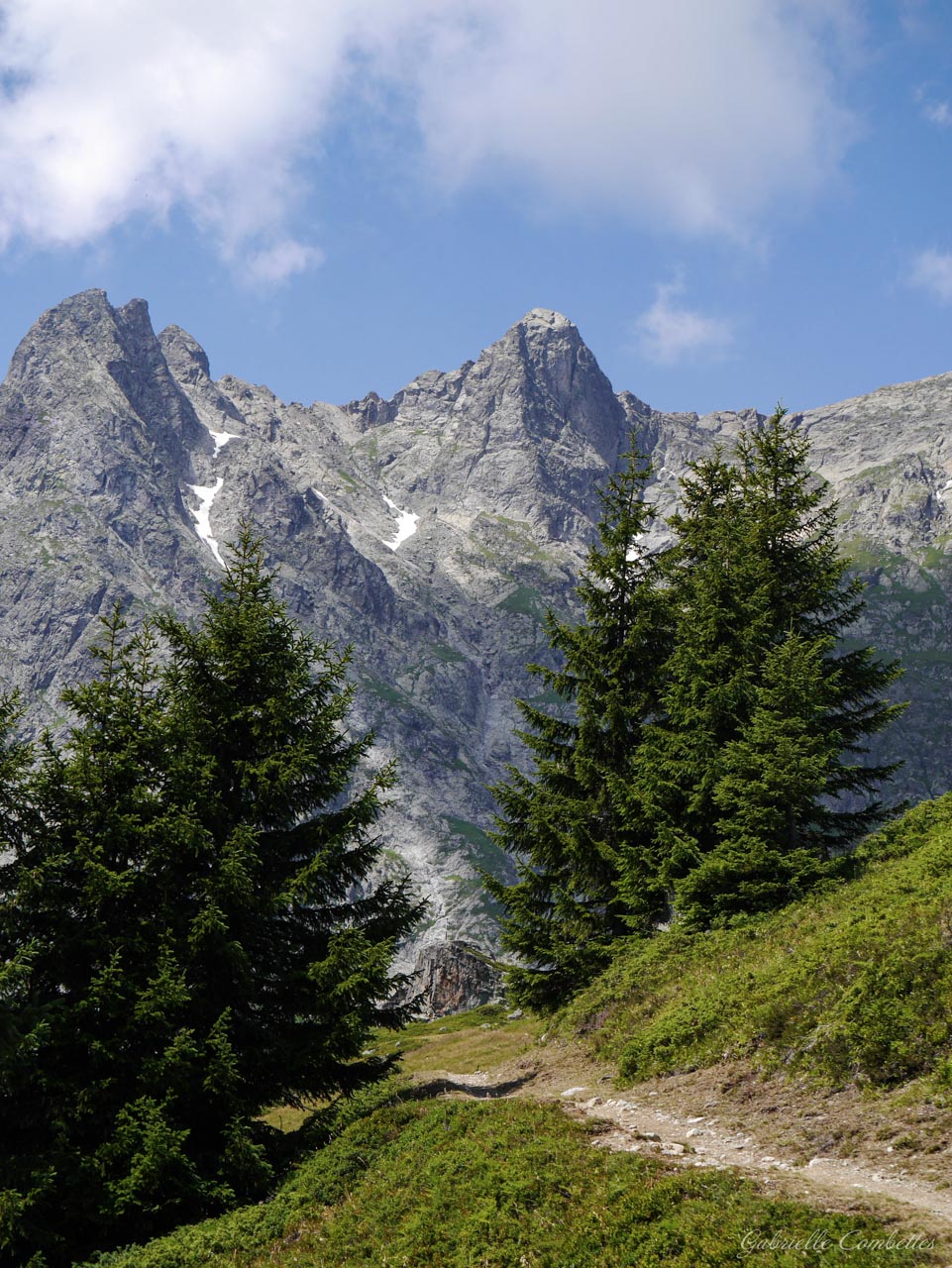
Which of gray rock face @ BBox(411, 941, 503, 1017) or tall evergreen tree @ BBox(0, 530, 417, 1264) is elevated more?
tall evergreen tree @ BBox(0, 530, 417, 1264)

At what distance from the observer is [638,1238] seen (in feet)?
33.9

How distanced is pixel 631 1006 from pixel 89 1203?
39.1 ft

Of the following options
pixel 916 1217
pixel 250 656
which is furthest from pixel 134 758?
pixel 916 1217

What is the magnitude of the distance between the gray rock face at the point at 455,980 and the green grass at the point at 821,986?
48.3 m

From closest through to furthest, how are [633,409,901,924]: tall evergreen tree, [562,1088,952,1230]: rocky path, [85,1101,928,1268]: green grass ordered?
[85,1101,928,1268]: green grass
[562,1088,952,1230]: rocky path
[633,409,901,924]: tall evergreen tree

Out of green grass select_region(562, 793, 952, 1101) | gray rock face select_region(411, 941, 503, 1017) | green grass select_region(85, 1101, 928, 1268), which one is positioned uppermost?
green grass select_region(562, 793, 952, 1101)

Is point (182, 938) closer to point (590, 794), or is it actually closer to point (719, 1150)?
point (719, 1150)

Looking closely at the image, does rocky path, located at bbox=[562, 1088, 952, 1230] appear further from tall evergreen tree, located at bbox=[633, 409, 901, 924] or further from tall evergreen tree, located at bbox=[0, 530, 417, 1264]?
tall evergreen tree, located at bbox=[633, 409, 901, 924]

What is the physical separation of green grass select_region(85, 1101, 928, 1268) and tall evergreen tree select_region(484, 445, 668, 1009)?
891 cm

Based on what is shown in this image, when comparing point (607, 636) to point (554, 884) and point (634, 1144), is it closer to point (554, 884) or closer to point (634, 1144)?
point (554, 884)

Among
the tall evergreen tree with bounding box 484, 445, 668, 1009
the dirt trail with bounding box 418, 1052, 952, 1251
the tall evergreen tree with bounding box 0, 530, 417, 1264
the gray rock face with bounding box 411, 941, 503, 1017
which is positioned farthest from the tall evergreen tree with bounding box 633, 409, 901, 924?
the gray rock face with bounding box 411, 941, 503, 1017

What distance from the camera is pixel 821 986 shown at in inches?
626

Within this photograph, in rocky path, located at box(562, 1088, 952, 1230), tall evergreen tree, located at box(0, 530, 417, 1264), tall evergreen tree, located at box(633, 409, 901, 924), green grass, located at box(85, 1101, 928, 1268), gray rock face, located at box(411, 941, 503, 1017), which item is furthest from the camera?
gray rock face, located at box(411, 941, 503, 1017)

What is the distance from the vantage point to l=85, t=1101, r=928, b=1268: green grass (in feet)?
32.3
